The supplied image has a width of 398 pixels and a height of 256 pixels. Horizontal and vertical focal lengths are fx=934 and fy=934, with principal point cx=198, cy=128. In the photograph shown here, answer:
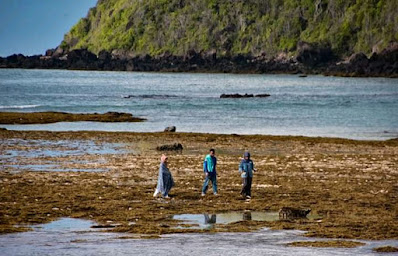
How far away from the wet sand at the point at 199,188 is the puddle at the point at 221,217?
1.23 ft

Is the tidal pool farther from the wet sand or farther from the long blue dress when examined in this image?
the long blue dress

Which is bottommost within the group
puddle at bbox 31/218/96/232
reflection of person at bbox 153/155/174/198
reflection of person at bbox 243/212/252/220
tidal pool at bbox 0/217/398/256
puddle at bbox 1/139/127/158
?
puddle at bbox 1/139/127/158

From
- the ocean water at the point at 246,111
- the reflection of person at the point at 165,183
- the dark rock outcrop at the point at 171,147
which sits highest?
the reflection of person at the point at 165,183

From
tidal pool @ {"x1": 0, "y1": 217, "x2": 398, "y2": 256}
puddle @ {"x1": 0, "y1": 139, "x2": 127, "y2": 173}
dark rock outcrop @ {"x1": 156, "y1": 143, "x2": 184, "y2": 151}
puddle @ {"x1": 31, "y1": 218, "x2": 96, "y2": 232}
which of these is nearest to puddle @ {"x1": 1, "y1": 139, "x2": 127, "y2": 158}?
puddle @ {"x1": 0, "y1": 139, "x2": 127, "y2": 173}

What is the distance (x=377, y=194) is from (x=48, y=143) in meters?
22.7

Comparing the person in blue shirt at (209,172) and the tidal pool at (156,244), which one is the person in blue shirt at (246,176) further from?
the tidal pool at (156,244)

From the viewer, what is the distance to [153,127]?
6538 cm

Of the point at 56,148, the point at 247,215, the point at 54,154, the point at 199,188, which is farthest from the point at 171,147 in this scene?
the point at 247,215

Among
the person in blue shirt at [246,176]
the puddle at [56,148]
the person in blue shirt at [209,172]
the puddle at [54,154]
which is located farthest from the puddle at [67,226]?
the puddle at [56,148]

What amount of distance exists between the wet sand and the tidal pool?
0.72 m

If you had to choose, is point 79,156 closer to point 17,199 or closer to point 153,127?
point 17,199

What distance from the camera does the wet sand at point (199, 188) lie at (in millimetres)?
23953

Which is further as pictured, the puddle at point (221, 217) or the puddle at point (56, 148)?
the puddle at point (56, 148)

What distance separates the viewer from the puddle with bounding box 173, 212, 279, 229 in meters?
24.2
